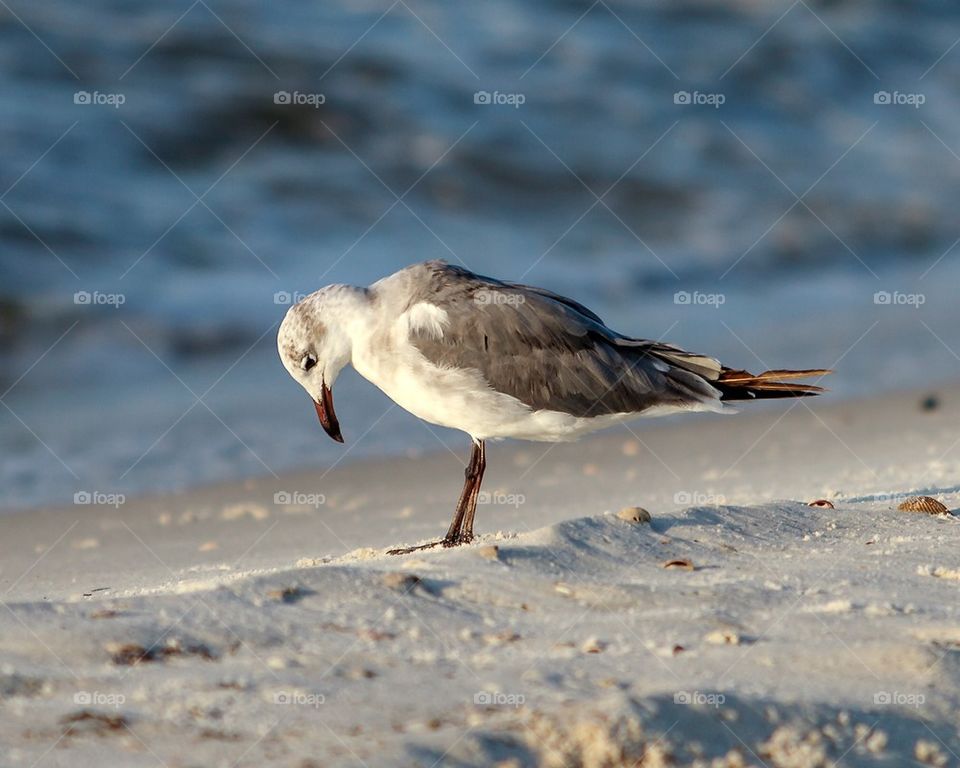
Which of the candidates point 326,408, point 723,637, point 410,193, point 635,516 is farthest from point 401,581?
point 410,193

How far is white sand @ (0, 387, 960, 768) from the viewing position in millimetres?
3139

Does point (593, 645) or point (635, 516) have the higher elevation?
point (635, 516)

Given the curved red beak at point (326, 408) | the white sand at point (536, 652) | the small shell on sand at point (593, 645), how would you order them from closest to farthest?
1. the white sand at point (536, 652)
2. the small shell on sand at point (593, 645)
3. the curved red beak at point (326, 408)

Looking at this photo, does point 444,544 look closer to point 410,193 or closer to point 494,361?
point 494,361

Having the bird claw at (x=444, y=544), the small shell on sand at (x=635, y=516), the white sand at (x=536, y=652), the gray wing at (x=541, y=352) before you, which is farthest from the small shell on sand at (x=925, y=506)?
the bird claw at (x=444, y=544)

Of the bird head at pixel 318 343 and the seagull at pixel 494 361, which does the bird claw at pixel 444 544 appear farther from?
the bird head at pixel 318 343

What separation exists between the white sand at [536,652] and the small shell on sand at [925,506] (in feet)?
0.27

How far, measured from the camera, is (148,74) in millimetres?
14648

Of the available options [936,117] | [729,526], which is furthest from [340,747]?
[936,117]

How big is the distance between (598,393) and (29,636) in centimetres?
259

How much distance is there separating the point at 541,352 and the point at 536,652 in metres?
2.02

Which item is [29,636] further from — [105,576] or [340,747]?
[105,576]

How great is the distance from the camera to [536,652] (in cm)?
361

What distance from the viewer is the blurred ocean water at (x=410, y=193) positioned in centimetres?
934
